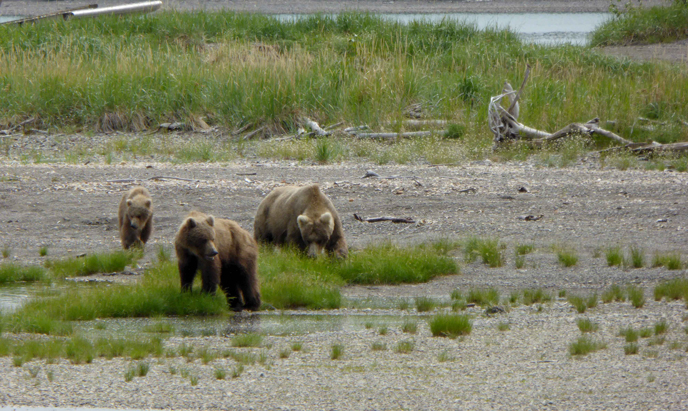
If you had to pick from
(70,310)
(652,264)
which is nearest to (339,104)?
(652,264)

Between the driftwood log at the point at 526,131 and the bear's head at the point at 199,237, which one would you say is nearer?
the bear's head at the point at 199,237

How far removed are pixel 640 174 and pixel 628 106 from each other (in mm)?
3570

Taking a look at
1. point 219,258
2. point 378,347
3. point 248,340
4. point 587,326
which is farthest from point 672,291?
point 219,258

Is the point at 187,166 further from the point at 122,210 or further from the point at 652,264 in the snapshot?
the point at 652,264

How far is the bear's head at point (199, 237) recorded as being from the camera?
6598 millimetres

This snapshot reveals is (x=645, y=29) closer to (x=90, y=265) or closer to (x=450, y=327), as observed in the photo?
(x=90, y=265)

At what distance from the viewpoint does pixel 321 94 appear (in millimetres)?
17594

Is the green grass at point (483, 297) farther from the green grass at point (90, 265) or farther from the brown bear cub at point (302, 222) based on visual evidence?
the green grass at point (90, 265)

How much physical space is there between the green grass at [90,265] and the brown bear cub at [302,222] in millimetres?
1507

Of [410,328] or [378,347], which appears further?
[410,328]

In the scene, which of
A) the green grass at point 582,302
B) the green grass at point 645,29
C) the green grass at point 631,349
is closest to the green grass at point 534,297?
the green grass at point 582,302

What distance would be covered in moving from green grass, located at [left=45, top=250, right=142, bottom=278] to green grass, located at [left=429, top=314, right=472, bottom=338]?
390cm

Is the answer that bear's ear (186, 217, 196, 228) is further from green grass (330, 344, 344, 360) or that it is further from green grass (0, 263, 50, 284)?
green grass (0, 263, 50, 284)

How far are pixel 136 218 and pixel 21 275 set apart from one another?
1.27 meters
